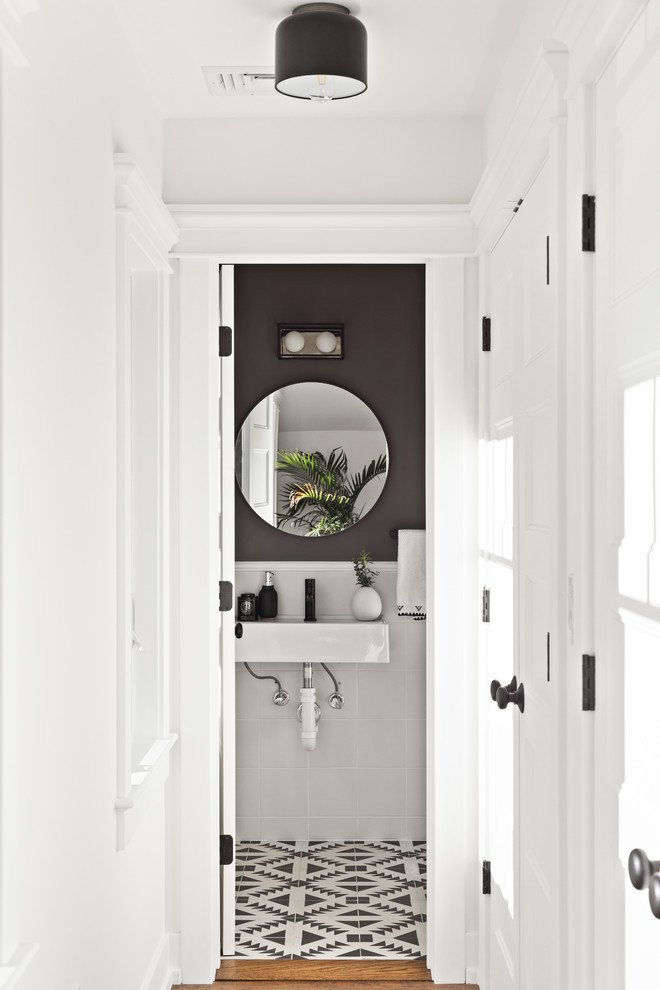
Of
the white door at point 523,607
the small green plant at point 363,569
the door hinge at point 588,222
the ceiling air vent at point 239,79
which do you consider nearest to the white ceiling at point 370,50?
the ceiling air vent at point 239,79

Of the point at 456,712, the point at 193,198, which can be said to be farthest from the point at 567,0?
the point at 456,712

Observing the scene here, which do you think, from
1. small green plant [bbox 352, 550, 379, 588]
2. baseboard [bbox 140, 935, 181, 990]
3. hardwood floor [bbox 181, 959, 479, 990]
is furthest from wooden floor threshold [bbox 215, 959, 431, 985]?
small green plant [bbox 352, 550, 379, 588]

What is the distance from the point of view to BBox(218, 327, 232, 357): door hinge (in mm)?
2896

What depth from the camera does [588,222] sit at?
1577mm

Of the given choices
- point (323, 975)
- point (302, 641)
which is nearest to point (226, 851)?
point (323, 975)

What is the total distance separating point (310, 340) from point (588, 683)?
8.10 feet

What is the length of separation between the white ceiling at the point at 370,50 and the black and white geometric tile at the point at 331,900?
8.71 feet

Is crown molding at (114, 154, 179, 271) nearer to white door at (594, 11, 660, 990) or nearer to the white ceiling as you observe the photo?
the white ceiling

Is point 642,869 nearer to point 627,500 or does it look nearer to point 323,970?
point 627,500

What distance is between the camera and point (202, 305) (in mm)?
2793

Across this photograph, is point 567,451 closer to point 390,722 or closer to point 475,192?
point 475,192

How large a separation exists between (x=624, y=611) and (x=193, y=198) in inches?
77.5

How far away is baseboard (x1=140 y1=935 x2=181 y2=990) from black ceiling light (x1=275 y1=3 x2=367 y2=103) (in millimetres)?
2369

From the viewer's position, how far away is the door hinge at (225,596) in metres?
2.92
